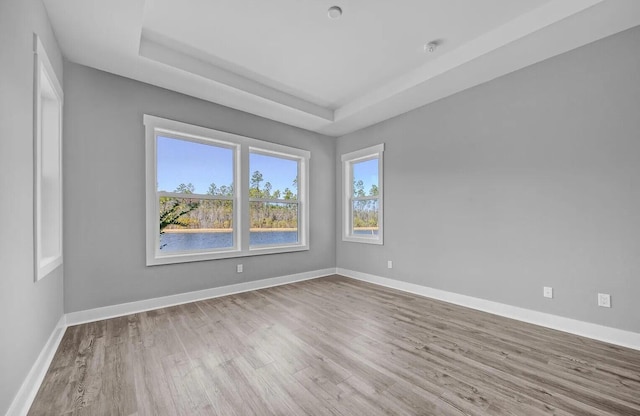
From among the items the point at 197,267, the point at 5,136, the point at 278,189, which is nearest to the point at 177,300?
the point at 197,267

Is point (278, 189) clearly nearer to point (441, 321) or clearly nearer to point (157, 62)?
point (157, 62)

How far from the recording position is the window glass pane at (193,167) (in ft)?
11.8

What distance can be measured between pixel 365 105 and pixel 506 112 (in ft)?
5.90

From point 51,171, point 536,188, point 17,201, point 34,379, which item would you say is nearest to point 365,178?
point 536,188

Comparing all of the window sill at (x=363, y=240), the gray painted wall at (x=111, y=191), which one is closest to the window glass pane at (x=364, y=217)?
the window sill at (x=363, y=240)

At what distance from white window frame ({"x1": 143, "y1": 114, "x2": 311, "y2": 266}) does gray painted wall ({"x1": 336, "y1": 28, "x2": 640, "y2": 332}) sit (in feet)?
6.00

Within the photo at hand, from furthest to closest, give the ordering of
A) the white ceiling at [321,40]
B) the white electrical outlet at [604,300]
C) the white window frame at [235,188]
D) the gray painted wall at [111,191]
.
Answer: the white window frame at [235,188], the gray painted wall at [111,191], the white electrical outlet at [604,300], the white ceiling at [321,40]

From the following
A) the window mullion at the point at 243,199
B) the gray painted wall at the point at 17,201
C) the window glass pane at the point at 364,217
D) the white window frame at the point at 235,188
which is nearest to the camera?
the gray painted wall at the point at 17,201

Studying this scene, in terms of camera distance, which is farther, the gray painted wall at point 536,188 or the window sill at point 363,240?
the window sill at point 363,240

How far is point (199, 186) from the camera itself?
387cm

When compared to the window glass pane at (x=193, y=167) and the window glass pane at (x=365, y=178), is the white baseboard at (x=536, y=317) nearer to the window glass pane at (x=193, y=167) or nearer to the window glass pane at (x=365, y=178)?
the window glass pane at (x=365, y=178)

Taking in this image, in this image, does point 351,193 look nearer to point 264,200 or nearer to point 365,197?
point 365,197

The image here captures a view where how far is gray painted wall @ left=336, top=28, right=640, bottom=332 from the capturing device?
96.6 inches

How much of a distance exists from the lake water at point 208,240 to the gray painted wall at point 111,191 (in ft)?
0.84
